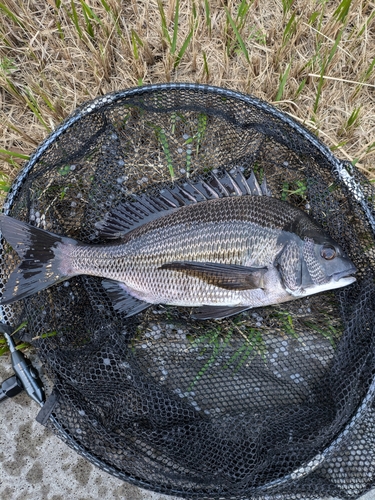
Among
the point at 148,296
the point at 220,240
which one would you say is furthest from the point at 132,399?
the point at 220,240

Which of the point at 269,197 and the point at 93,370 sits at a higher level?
the point at 269,197

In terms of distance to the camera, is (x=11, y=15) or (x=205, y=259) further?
(x=11, y=15)

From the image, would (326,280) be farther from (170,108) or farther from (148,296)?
(170,108)

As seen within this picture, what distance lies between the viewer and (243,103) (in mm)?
2693

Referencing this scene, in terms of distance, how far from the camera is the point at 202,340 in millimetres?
2824

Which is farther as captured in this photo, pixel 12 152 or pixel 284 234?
pixel 12 152

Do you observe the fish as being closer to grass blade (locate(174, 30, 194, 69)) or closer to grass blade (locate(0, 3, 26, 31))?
grass blade (locate(174, 30, 194, 69))

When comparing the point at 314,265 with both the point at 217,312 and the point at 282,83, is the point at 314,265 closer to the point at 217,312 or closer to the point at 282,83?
the point at 217,312

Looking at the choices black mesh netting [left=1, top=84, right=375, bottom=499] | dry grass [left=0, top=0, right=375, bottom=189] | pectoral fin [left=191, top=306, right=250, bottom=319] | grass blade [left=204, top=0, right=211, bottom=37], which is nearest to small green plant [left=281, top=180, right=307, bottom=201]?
black mesh netting [left=1, top=84, right=375, bottom=499]

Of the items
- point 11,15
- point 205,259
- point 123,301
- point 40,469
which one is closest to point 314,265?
point 205,259

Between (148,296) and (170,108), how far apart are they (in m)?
1.22

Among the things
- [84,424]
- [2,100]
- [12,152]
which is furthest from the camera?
[2,100]

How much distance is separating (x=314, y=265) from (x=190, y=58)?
72.7 inches

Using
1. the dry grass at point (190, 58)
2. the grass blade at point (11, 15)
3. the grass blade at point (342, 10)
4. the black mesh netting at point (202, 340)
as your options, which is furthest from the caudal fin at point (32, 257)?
the grass blade at point (342, 10)
